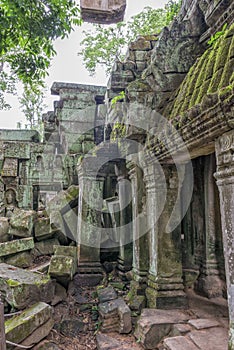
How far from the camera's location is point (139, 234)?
5090 millimetres

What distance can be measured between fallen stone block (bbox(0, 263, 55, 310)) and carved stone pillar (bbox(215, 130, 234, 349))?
2654mm

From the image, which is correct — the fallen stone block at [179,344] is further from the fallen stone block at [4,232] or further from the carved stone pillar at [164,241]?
the fallen stone block at [4,232]

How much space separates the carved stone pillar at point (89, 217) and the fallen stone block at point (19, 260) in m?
0.96

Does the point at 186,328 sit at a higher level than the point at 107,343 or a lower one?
higher

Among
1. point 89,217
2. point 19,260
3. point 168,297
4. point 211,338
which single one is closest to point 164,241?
Result: point 168,297

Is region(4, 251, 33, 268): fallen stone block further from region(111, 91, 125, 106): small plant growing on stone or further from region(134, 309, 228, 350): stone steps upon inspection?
region(111, 91, 125, 106): small plant growing on stone

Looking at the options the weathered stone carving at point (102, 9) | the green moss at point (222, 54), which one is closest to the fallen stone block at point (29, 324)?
the weathered stone carving at point (102, 9)

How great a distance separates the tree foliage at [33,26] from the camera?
10.2 ft

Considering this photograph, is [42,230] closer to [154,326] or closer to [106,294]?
[106,294]

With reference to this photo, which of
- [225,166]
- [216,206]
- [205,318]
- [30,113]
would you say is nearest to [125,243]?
[216,206]

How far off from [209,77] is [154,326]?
2978mm

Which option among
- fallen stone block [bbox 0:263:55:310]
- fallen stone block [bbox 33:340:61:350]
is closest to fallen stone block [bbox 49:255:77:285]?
fallen stone block [bbox 0:263:55:310]

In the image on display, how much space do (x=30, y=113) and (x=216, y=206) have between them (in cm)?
2211

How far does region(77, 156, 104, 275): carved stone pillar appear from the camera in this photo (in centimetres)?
589
